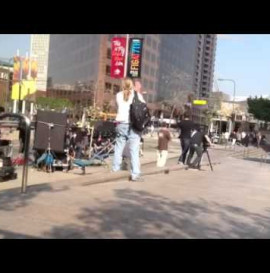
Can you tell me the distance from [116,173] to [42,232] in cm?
477

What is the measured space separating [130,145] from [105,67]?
10669cm

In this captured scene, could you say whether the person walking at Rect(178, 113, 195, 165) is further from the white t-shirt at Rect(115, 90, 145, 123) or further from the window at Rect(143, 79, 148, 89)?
the window at Rect(143, 79, 148, 89)

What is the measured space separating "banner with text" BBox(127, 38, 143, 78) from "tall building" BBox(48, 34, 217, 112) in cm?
7530

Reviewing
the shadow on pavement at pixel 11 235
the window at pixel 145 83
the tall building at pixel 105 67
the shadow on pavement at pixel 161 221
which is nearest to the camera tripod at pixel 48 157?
the shadow on pavement at pixel 161 221

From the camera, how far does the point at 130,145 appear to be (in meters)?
10.0

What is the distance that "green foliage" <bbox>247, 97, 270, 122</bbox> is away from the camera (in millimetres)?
103600

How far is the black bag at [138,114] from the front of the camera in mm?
9812

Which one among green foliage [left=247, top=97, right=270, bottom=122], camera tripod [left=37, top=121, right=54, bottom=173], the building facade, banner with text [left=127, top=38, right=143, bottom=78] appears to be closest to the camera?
camera tripod [left=37, top=121, right=54, bottom=173]

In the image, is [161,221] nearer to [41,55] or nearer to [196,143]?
[196,143]

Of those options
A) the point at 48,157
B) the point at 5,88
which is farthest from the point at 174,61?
the point at 48,157

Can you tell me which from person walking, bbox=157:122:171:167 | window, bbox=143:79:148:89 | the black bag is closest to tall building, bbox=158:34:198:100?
window, bbox=143:79:148:89
